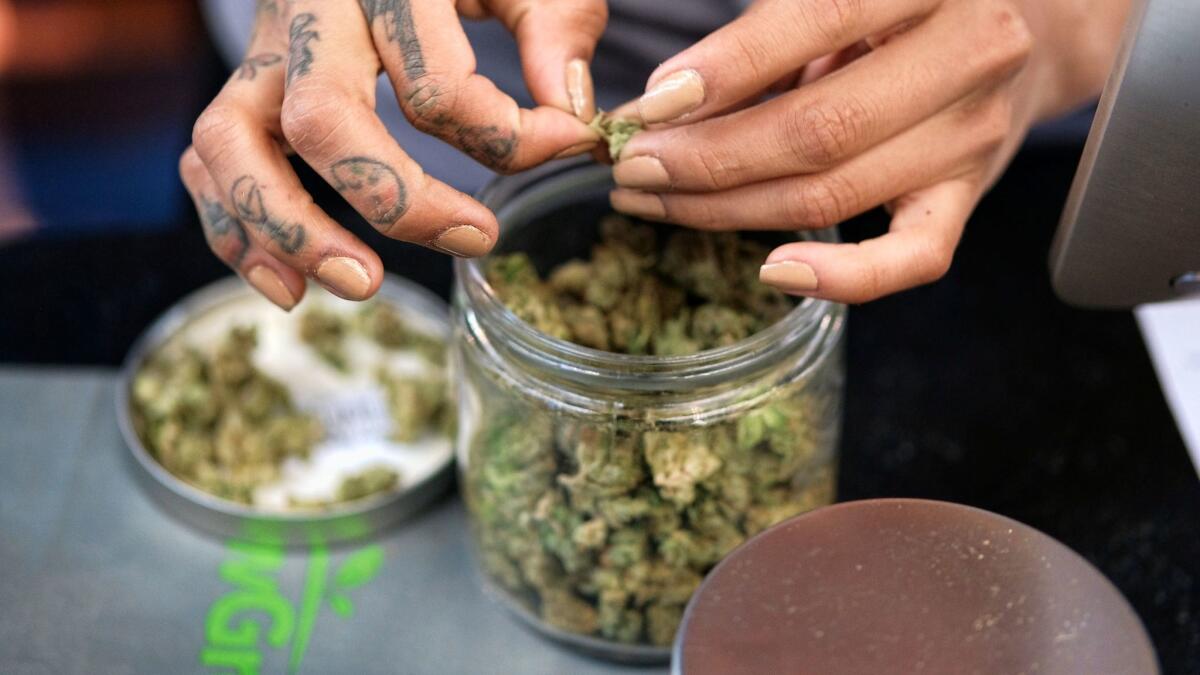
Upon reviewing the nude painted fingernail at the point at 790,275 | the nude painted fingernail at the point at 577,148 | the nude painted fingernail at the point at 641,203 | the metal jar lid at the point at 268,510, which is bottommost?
the metal jar lid at the point at 268,510

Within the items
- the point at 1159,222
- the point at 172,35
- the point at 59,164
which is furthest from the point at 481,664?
the point at 172,35

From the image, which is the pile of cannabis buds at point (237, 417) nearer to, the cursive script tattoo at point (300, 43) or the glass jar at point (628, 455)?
the glass jar at point (628, 455)

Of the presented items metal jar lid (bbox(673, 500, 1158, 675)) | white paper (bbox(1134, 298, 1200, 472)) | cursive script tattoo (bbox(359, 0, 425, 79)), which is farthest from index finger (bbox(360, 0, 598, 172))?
white paper (bbox(1134, 298, 1200, 472))

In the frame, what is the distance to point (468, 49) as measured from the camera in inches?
22.0

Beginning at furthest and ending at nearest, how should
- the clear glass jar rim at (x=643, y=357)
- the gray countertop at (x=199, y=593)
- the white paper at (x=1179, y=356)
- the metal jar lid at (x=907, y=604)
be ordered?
the white paper at (x=1179, y=356) < the gray countertop at (x=199, y=593) < the clear glass jar rim at (x=643, y=357) < the metal jar lid at (x=907, y=604)

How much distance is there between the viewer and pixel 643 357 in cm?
55

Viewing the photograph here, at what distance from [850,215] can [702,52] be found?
0.42 ft

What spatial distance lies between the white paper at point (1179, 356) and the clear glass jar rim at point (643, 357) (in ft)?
1.04

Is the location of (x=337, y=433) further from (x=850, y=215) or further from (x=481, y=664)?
(x=850, y=215)

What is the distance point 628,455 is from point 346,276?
17 cm

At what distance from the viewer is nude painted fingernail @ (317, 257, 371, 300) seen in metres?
0.54

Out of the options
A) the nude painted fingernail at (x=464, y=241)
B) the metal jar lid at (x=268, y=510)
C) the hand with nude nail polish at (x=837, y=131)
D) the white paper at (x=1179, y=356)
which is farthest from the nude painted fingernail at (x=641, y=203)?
the white paper at (x=1179, y=356)

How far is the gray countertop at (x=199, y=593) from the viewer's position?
66 cm

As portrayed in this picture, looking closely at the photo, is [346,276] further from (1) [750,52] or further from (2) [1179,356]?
(2) [1179,356]
